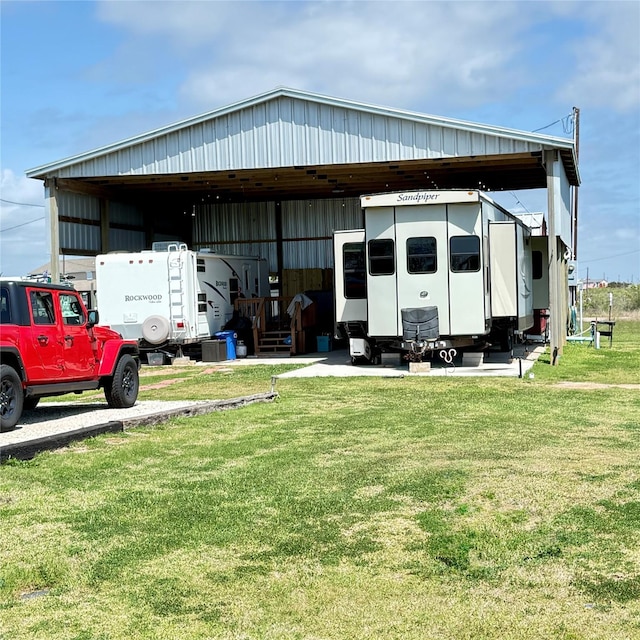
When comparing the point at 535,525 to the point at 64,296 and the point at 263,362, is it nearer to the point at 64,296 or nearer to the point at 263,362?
the point at 64,296

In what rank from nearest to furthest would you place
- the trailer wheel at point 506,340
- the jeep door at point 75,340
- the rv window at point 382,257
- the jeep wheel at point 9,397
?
the jeep wheel at point 9,397, the jeep door at point 75,340, the rv window at point 382,257, the trailer wheel at point 506,340

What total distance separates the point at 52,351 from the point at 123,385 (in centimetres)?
176

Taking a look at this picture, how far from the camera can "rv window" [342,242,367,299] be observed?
65.3 feet

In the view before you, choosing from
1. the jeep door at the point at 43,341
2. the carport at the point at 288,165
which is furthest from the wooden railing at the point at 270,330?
Result: the jeep door at the point at 43,341

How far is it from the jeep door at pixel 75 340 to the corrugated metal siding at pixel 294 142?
10.9m

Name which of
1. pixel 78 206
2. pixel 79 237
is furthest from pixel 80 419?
pixel 78 206

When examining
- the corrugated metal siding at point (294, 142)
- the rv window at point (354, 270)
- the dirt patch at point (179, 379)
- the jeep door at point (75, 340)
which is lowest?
the dirt patch at point (179, 379)

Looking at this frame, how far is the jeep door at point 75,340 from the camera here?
11711 millimetres

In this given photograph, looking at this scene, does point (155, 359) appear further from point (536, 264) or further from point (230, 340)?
point (536, 264)

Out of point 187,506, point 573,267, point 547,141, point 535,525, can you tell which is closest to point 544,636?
point 535,525

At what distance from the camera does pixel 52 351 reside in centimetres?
1141

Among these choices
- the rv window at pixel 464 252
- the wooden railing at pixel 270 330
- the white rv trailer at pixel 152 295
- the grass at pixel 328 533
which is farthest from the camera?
the wooden railing at pixel 270 330

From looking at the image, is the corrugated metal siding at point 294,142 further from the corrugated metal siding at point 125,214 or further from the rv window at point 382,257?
the corrugated metal siding at point 125,214

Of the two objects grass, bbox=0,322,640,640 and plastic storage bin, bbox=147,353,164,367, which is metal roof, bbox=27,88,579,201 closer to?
plastic storage bin, bbox=147,353,164,367
